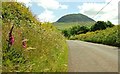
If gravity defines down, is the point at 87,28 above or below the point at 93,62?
below

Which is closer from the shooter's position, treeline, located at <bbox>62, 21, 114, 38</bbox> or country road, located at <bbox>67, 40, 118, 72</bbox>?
country road, located at <bbox>67, 40, 118, 72</bbox>

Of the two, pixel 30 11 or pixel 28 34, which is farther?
pixel 30 11

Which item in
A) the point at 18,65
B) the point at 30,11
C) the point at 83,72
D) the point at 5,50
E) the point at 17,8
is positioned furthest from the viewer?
the point at 30,11

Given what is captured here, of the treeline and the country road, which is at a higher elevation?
the country road

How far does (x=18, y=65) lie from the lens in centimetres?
820

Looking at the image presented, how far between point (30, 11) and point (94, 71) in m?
8.98

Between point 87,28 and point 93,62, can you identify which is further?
point 87,28

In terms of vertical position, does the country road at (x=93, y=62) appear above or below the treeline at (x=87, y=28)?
above

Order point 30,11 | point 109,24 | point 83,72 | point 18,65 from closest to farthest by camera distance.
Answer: point 18,65 → point 83,72 → point 30,11 → point 109,24

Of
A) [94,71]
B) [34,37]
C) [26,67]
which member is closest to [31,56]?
[26,67]

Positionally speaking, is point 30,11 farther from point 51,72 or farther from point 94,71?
point 51,72

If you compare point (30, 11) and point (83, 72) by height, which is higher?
point (30, 11)

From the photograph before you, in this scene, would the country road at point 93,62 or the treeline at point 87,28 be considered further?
the treeline at point 87,28

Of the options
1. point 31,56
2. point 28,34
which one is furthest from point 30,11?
point 31,56
